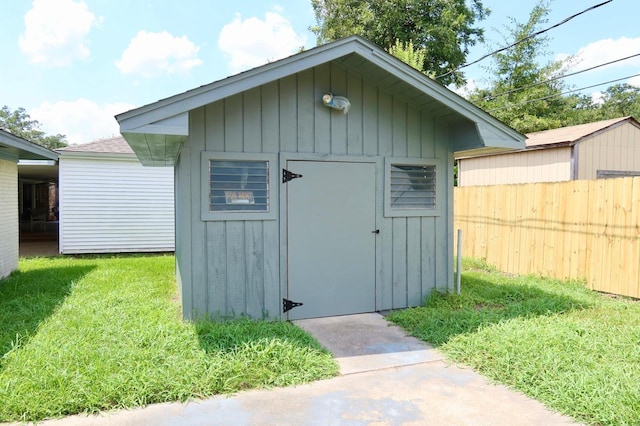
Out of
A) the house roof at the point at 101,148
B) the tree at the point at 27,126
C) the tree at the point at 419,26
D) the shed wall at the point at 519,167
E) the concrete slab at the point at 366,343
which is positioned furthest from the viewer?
the tree at the point at 27,126

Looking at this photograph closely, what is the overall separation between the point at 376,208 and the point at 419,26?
623 inches

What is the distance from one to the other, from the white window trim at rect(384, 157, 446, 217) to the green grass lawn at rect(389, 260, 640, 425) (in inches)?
43.5

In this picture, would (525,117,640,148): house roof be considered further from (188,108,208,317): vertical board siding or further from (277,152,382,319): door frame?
(188,108,208,317): vertical board siding

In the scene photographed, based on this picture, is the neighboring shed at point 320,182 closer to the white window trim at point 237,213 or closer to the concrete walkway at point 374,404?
the white window trim at point 237,213

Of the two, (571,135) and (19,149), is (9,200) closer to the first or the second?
(19,149)

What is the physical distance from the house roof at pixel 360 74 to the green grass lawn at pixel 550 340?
195 cm

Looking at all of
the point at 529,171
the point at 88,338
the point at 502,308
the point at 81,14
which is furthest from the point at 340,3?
the point at 88,338

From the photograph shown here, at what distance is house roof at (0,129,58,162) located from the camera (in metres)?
5.30

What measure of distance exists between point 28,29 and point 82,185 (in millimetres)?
16738

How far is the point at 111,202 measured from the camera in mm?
10133

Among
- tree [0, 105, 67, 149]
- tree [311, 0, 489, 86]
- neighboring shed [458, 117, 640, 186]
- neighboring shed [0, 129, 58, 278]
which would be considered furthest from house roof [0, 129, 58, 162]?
tree [0, 105, 67, 149]

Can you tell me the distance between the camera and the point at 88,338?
3656 millimetres

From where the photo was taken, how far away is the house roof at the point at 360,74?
3559 millimetres

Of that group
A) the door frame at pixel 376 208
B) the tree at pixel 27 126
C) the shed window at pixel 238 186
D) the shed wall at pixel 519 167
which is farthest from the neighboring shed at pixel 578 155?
the tree at pixel 27 126
